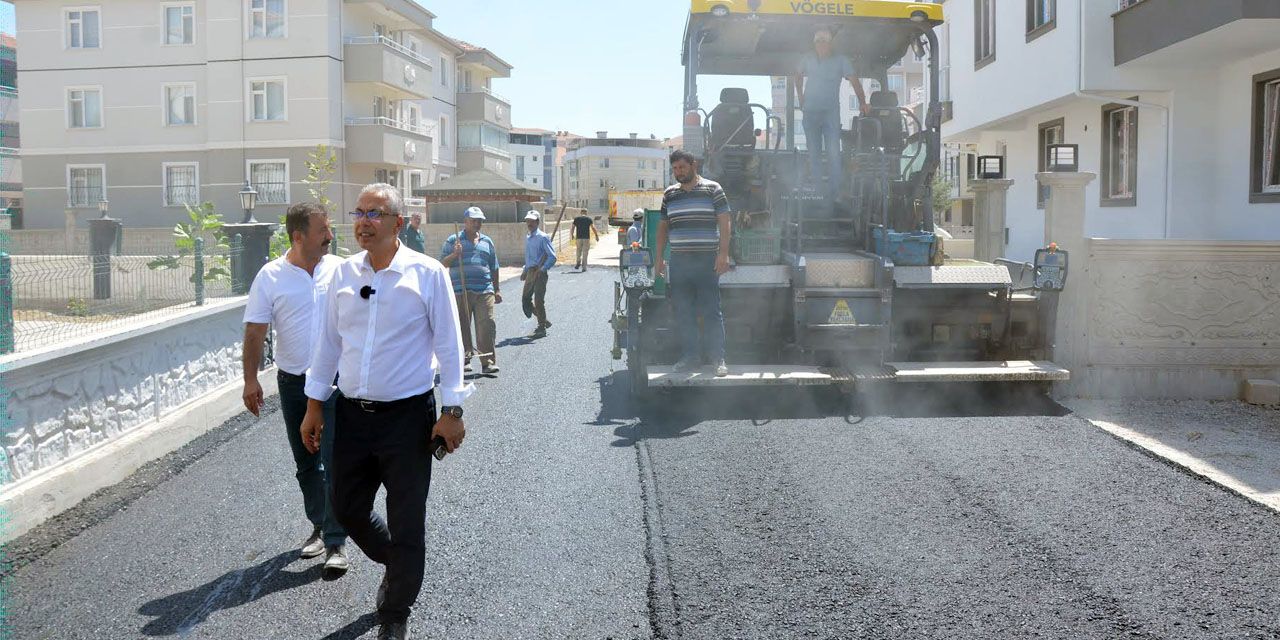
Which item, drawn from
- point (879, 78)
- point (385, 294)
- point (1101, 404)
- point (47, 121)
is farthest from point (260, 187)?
point (385, 294)

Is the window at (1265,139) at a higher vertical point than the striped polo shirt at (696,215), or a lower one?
higher

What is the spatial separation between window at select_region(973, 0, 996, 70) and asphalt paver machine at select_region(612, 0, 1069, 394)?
491 inches

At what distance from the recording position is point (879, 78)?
36.8 feet

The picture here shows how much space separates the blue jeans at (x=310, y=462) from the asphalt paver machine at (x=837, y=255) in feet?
12.6

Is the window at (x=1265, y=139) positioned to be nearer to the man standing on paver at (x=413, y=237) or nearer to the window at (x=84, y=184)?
the man standing on paver at (x=413, y=237)

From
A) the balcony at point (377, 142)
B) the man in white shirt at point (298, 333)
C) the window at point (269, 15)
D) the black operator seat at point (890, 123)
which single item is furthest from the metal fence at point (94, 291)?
the window at point (269, 15)

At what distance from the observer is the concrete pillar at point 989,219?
15117mm

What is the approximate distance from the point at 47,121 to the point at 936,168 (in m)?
36.5

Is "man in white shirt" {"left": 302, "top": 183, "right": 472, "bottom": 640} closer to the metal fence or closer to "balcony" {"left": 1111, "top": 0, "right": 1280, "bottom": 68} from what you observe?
the metal fence

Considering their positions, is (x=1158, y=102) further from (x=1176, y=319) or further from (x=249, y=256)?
(x=249, y=256)

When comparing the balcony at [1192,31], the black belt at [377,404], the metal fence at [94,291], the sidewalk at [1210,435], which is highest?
the balcony at [1192,31]

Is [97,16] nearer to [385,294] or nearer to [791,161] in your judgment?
[791,161]

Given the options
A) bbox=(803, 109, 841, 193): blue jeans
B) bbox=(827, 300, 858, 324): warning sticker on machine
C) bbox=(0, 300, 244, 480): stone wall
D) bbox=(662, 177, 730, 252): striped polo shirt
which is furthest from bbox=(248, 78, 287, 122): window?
bbox=(827, 300, 858, 324): warning sticker on machine

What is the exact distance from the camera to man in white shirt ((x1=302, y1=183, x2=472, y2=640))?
4.38 metres
